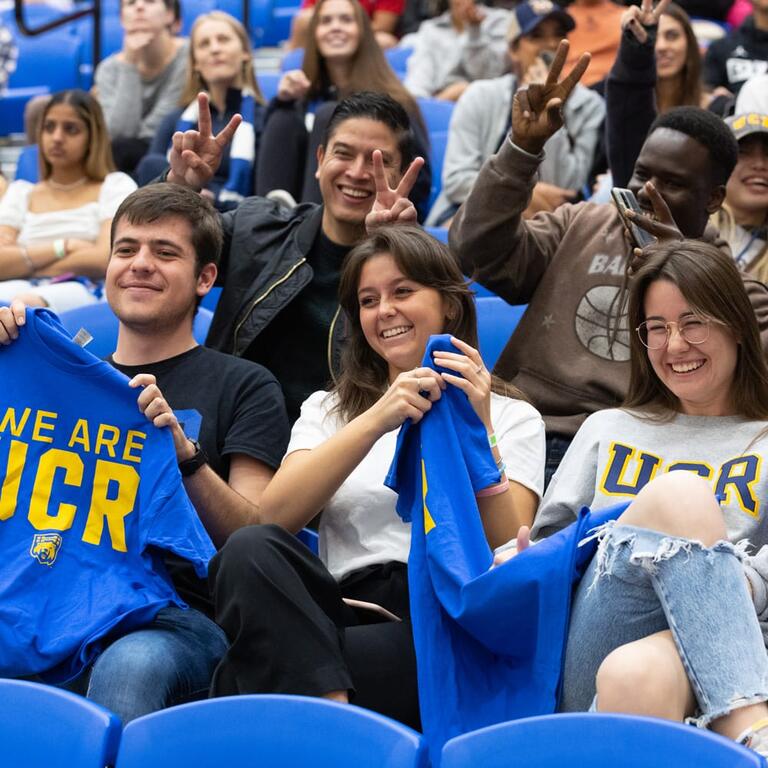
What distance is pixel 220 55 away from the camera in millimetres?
5215

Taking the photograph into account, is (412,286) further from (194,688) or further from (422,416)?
(194,688)

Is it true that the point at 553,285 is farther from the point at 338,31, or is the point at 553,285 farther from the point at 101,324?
the point at 338,31

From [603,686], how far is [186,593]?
97cm

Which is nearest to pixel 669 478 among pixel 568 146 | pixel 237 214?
pixel 237 214

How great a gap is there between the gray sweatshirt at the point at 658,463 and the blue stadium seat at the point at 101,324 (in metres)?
1.17

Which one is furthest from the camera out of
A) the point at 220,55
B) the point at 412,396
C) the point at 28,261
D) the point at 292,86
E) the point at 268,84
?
the point at 268,84

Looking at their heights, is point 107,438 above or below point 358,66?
below

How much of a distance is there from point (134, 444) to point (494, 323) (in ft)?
3.87

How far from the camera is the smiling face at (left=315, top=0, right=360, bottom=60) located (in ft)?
15.8

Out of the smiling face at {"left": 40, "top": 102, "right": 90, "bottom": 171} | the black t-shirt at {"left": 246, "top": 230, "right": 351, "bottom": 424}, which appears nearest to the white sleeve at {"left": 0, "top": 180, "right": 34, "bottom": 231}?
the smiling face at {"left": 40, "top": 102, "right": 90, "bottom": 171}

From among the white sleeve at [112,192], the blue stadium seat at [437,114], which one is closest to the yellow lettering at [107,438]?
the white sleeve at [112,192]

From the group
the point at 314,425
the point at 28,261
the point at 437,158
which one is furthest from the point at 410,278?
the point at 437,158

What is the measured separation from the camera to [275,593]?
7.20ft

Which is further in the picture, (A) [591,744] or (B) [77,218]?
(B) [77,218]
